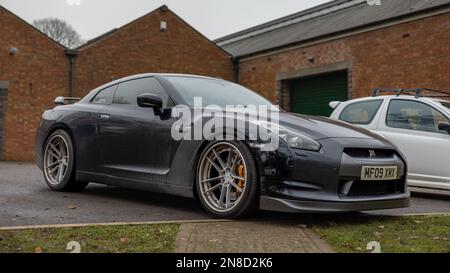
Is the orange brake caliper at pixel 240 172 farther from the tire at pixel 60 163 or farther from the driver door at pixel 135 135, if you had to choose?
the tire at pixel 60 163

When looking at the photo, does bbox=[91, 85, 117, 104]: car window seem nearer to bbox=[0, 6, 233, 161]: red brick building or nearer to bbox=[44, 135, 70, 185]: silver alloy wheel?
bbox=[44, 135, 70, 185]: silver alloy wheel

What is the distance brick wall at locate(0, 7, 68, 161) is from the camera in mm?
17891

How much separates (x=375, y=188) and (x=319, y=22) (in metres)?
17.0

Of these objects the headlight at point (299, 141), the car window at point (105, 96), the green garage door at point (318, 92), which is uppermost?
the green garage door at point (318, 92)

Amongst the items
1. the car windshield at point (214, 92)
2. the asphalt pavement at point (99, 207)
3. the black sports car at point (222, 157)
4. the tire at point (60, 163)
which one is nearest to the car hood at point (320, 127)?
the black sports car at point (222, 157)

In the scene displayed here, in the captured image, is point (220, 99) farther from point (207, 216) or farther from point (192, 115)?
point (207, 216)

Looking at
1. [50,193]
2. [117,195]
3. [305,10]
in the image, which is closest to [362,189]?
[117,195]

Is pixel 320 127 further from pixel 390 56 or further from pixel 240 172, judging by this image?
pixel 390 56

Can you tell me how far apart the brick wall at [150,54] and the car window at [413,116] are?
12957mm

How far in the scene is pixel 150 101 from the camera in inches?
217

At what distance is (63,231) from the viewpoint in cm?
408

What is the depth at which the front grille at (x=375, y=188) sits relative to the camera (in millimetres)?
4777

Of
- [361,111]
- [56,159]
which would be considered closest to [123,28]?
[361,111]
